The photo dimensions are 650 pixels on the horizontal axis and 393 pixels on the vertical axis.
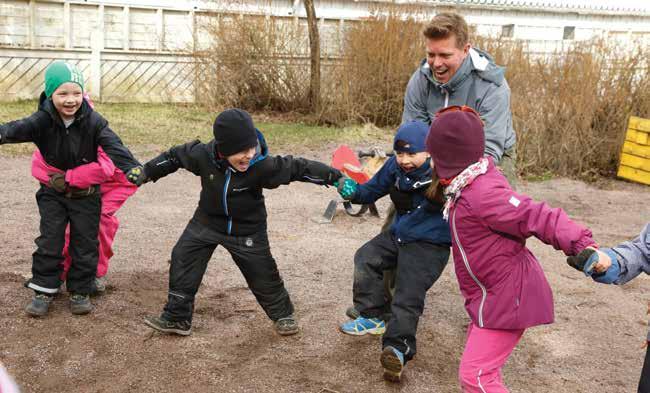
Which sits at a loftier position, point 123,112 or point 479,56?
point 479,56

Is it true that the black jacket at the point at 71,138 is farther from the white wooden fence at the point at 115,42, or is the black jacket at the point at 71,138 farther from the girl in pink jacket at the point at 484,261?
the white wooden fence at the point at 115,42

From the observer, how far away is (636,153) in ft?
34.3

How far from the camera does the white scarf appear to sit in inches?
133

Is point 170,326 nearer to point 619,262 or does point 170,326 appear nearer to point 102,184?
point 102,184

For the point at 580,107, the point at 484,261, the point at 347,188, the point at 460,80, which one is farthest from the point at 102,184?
the point at 580,107

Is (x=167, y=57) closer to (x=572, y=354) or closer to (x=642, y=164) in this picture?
(x=642, y=164)

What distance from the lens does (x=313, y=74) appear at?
13930 mm

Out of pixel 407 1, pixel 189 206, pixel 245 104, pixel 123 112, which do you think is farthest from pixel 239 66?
pixel 189 206

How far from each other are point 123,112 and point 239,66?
2.38 m

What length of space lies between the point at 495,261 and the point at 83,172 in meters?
2.79

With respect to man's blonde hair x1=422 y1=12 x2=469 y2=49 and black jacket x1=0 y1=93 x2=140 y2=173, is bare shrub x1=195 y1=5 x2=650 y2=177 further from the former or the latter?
black jacket x1=0 y1=93 x2=140 y2=173

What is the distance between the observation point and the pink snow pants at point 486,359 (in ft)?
11.0

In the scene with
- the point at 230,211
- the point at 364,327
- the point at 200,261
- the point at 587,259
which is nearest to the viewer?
the point at 587,259

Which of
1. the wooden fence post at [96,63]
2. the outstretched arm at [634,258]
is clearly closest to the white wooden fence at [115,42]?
the wooden fence post at [96,63]
